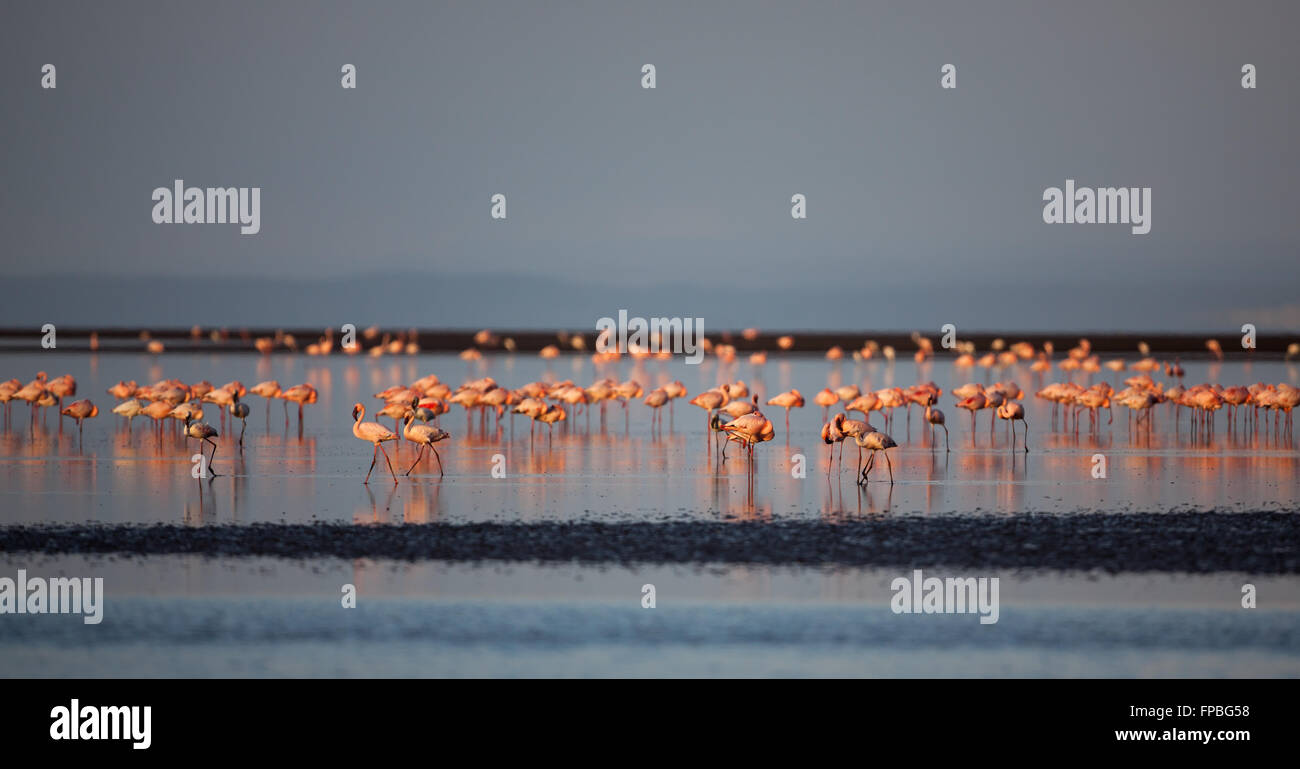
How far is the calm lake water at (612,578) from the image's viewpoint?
8914 mm

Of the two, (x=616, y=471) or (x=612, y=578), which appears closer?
(x=612, y=578)

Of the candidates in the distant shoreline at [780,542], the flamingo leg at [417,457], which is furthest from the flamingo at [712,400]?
the distant shoreline at [780,542]

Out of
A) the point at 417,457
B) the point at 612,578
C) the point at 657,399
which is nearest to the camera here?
the point at 612,578

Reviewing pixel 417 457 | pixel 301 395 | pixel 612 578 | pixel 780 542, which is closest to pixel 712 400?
pixel 417 457

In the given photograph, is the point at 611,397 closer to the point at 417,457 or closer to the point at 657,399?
the point at 657,399

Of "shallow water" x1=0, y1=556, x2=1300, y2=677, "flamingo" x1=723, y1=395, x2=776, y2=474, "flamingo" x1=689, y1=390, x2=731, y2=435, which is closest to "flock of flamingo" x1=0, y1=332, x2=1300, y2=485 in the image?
"flamingo" x1=689, y1=390, x2=731, y2=435

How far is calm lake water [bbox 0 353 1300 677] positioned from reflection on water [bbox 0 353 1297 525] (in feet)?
0.24

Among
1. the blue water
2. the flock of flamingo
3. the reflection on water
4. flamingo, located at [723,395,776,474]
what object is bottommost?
the blue water

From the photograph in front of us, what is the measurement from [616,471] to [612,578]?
6693 millimetres

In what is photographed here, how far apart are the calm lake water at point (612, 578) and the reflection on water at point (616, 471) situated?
0.07 m

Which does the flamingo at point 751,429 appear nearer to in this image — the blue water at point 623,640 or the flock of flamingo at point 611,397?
the flock of flamingo at point 611,397

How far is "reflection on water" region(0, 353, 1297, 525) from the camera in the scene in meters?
14.1

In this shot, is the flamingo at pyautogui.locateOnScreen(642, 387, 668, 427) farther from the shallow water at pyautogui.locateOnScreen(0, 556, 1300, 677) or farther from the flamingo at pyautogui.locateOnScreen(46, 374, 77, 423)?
the shallow water at pyautogui.locateOnScreen(0, 556, 1300, 677)

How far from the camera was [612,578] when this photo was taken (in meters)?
10.9
